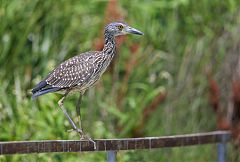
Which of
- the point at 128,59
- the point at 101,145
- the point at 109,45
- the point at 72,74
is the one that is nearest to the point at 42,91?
the point at 72,74

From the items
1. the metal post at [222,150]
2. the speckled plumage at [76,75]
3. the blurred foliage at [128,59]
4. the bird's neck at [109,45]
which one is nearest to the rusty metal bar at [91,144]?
the metal post at [222,150]

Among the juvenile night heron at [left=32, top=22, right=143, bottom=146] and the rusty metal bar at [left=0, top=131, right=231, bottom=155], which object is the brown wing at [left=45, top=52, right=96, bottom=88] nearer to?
the juvenile night heron at [left=32, top=22, right=143, bottom=146]

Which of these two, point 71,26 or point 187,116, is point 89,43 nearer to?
point 71,26

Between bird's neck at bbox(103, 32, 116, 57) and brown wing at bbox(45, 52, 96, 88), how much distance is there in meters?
0.21

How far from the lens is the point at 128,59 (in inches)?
387

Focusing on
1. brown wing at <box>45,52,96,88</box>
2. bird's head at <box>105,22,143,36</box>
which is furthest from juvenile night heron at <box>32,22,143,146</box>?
bird's head at <box>105,22,143,36</box>

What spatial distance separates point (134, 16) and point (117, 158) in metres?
3.91

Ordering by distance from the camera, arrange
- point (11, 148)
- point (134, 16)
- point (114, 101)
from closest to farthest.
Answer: point (11, 148) < point (114, 101) < point (134, 16)

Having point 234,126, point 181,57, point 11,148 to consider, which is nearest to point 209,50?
point 181,57

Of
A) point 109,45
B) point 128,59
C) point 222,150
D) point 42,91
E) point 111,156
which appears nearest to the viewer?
point 111,156

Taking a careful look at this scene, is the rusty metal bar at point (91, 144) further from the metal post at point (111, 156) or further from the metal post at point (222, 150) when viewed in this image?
the metal post at point (222, 150)

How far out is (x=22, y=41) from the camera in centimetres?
961

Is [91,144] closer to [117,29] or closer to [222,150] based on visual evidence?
[117,29]

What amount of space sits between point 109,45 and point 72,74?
1.69 ft
